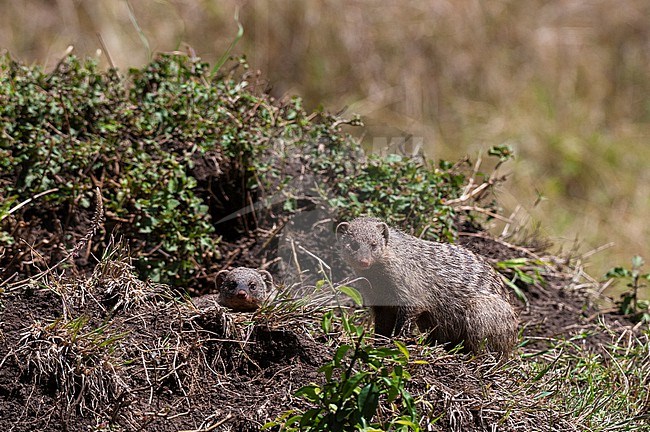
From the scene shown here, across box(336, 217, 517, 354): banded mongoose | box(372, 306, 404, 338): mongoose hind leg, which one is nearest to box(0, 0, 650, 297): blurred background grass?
box(336, 217, 517, 354): banded mongoose

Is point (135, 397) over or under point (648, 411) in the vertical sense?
over

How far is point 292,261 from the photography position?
4.25 metres

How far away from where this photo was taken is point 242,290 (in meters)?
3.46

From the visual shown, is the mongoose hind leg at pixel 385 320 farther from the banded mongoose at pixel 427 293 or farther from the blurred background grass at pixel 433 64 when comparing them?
the blurred background grass at pixel 433 64

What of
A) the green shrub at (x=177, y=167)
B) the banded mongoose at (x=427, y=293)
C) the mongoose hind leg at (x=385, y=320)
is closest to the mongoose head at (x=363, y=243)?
the banded mongoose at (x=427, y=293)

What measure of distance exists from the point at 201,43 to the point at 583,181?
12.2ft

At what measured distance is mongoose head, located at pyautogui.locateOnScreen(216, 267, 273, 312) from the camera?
3457mm

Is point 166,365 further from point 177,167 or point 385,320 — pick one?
point 177,167

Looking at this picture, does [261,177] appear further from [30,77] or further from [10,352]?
[10,352]

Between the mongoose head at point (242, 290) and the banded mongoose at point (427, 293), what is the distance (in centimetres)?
37

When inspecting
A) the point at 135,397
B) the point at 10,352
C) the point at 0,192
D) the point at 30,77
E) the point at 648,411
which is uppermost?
the point at 30,77

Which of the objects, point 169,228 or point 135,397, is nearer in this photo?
point 135,397

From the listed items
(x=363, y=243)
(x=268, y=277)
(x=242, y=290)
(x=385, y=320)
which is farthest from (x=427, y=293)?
(x=268, y=277)

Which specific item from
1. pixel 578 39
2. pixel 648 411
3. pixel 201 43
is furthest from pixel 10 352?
pixel 578 39
